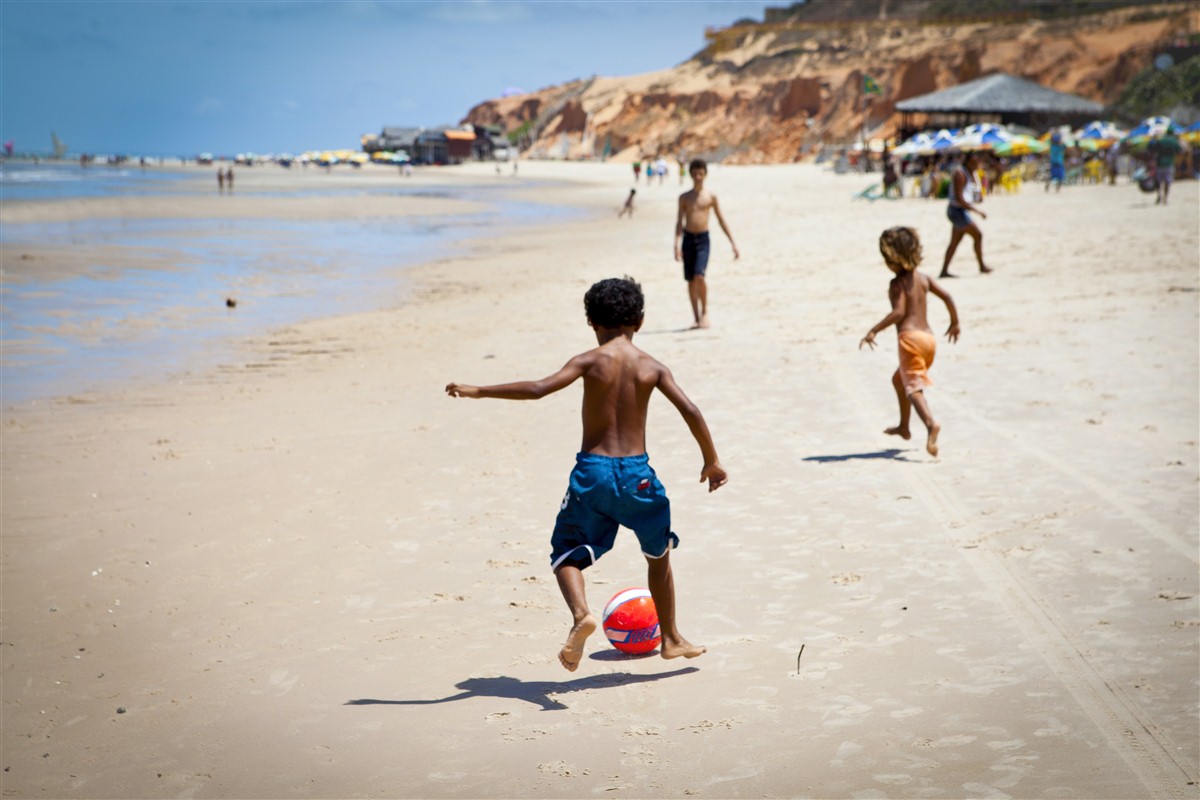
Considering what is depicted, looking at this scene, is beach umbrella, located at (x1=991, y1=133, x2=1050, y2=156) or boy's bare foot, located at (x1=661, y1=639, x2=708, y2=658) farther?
beach umbrella, located at (x1=991, y1=133, x2=1050, y2=156)

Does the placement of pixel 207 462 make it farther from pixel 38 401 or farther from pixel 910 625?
pixel 910 625

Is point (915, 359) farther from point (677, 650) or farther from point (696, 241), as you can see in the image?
point (696, 241)

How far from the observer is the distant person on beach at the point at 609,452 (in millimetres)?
3918

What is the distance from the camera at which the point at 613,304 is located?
4.05 metres

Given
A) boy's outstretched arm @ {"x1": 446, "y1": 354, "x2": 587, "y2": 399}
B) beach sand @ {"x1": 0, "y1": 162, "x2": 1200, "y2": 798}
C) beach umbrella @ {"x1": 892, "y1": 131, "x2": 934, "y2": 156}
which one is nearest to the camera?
beach sand @ {"x1": 0, "y1": 162, "x2": 1200, "y2": 798}

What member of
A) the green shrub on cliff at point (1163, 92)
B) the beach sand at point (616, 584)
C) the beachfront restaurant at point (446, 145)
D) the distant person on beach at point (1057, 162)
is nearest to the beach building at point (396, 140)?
the beachfront restaurant at point (446, 145)

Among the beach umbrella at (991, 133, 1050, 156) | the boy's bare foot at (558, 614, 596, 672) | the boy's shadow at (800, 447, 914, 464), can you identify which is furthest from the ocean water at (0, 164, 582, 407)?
the beach umbrella at (991, 133, 1050, 156)

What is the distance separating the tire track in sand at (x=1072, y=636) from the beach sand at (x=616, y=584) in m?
0.02

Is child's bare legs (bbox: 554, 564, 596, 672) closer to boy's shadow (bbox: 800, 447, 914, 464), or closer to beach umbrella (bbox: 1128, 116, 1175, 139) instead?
boy's shadow (bbox: 800, 447, 914, 464)

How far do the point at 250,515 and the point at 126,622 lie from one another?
1.45m

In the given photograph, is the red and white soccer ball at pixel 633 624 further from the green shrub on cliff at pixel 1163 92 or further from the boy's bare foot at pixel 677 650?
the green shrub on cliff at pixel 1163 92

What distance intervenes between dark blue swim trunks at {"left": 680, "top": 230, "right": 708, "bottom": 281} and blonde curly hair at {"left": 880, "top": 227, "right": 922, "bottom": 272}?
15.4ft

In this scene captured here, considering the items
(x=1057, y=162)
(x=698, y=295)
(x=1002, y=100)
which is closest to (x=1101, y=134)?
(x=1002, y=100)

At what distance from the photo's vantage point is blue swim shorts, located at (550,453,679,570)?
393 centimetres
